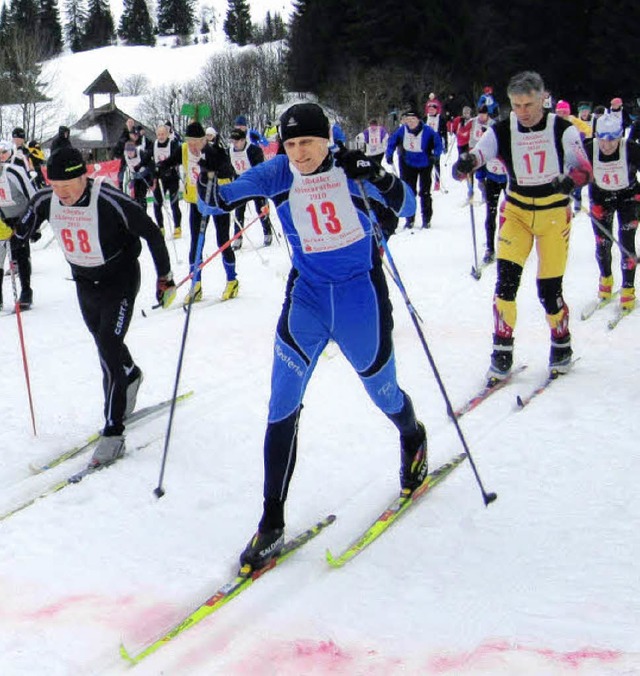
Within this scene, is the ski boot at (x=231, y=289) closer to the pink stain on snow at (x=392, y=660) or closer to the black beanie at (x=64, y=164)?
the black beanie at (x=64, y=164)

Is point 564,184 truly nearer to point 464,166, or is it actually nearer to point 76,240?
point 464,166

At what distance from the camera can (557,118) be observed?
17.9ft

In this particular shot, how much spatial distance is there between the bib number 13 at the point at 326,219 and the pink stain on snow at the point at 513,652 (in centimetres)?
177

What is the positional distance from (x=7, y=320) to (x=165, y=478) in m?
5.26

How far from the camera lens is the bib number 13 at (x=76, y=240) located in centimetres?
461

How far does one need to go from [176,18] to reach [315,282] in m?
120

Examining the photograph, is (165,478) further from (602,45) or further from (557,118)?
(602,45)

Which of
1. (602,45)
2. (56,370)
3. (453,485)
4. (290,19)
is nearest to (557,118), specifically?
(453,485)

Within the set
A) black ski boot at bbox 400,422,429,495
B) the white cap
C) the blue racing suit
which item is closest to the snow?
black ski boot at bbox 400,422,429,495

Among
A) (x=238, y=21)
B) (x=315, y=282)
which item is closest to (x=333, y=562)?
(x=315, y=282)

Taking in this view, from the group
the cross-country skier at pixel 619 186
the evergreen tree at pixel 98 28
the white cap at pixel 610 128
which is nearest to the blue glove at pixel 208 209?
the cross-country skier at pixel 619 186

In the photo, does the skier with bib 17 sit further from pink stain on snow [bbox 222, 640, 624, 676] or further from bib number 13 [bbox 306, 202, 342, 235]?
pink stain on snow [bbox 222, 640, 624, 676]

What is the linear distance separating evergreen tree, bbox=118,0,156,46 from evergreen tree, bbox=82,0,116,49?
216cm

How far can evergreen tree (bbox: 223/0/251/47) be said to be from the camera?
100000 mm
